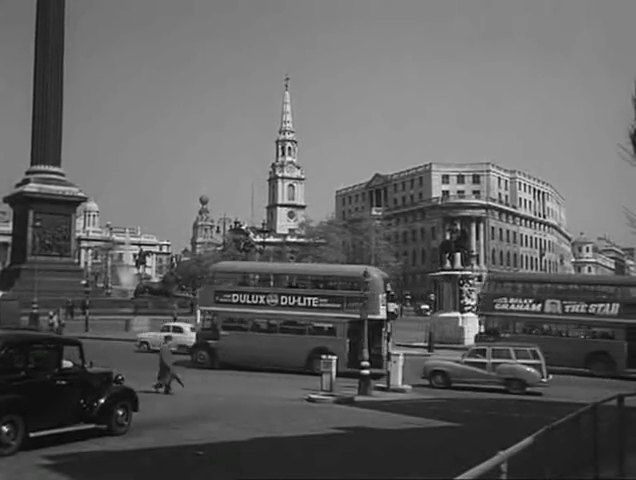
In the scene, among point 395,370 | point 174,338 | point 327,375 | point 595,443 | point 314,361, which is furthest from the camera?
point 174,338

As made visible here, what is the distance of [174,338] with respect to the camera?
37781 mm

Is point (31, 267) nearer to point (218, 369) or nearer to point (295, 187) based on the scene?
point (218, 369)

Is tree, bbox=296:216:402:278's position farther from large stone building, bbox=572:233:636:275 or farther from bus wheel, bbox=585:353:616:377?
large stone building, bbox=572:233:636:275

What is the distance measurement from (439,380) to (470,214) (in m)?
96.1

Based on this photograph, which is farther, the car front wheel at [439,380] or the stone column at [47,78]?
the stone column at [47,78]

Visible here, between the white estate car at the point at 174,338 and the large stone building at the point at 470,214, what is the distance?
76.2 m

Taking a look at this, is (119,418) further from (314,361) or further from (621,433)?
(314,361)

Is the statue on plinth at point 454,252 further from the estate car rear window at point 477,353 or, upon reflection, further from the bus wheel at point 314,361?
the estate car rear window at point 477,353

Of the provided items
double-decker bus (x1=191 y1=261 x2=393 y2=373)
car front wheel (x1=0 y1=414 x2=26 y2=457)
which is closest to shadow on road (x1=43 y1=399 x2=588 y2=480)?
car front wheel (x1=0 y1=414 x2=26 y2=457)

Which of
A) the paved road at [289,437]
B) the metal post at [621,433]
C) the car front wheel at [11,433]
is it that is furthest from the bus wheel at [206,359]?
the metal post at [621,433]

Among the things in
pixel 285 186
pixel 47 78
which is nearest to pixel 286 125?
pixel 285 186

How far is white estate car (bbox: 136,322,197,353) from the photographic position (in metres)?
37.1

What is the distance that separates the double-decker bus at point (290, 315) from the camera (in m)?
29.1

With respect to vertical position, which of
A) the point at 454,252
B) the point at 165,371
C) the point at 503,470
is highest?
the point at 454,252
